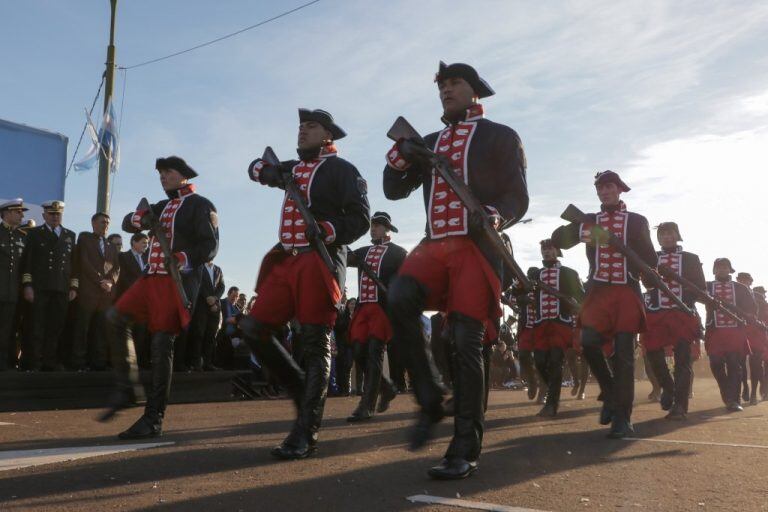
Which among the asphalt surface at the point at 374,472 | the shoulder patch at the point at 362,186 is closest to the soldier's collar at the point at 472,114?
the shoulder patch at the point at 362,186

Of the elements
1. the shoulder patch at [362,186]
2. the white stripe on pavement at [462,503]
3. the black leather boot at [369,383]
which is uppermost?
the shoulder patch at [362,186]

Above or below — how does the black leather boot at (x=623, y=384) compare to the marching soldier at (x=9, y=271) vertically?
below

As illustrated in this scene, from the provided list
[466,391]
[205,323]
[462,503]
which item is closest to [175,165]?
[466,391]

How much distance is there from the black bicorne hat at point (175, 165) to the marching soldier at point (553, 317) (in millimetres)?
5443

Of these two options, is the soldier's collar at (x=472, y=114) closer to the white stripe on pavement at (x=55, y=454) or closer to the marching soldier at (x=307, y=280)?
the marching soldier at (x=307, y=280)

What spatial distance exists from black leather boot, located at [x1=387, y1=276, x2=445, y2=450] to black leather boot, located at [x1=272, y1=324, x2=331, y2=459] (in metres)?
0.97

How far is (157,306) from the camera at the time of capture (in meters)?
6.64

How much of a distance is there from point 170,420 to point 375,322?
255 cm

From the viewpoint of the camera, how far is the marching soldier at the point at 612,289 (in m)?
7.52

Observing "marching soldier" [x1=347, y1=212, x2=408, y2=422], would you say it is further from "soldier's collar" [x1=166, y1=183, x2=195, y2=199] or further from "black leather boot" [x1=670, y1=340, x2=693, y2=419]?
"black leather boot" [x1=670, y1=340, x2=693, y2=419]

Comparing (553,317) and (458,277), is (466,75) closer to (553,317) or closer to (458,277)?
(458,277)

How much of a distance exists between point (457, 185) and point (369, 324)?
5398mm

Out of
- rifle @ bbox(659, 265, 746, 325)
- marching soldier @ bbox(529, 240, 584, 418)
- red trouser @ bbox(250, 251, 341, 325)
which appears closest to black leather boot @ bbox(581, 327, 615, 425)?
rifle @ bbox(659, 265, 746, 325)

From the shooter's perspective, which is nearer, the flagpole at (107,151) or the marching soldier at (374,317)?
the marching soldier at (374,317)
